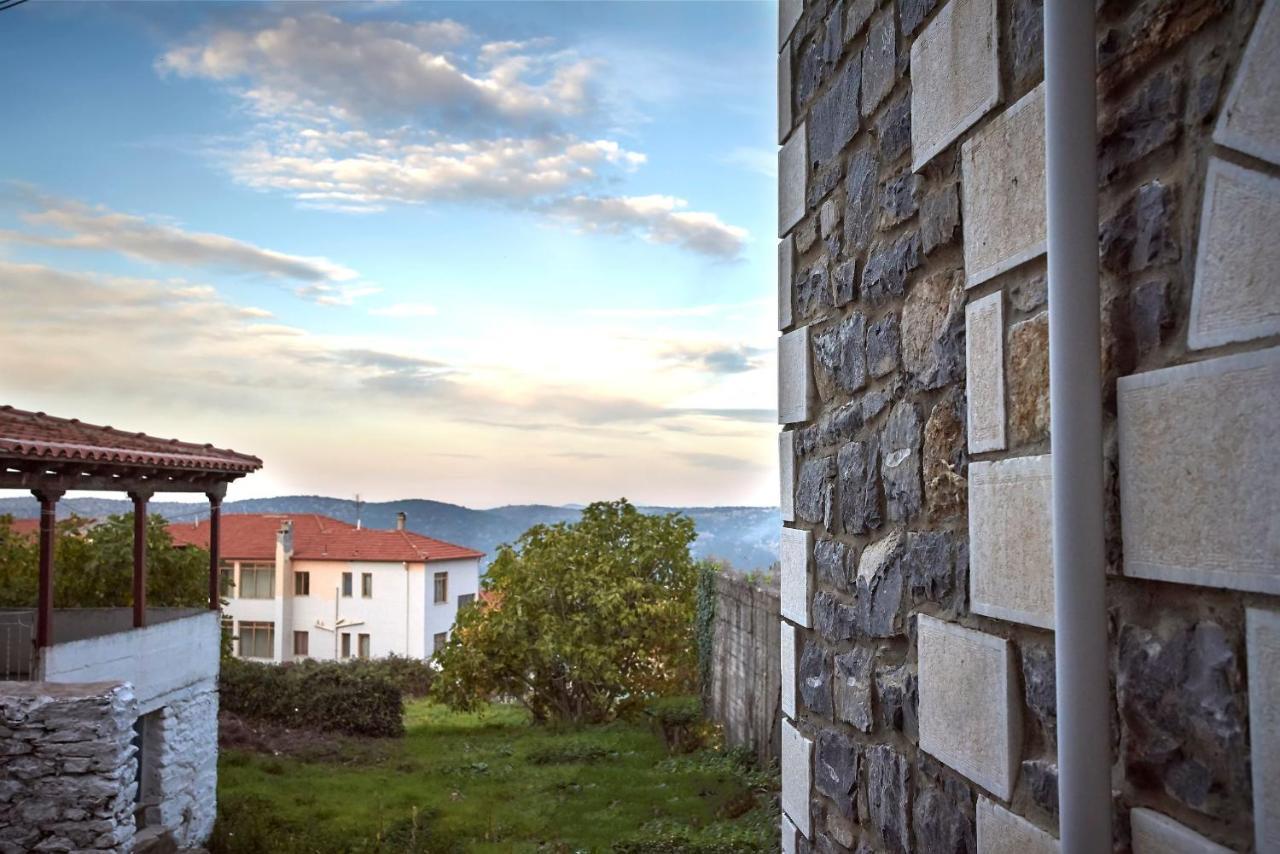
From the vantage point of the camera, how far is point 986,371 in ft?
4.57

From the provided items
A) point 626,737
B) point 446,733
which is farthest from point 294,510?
point 626,737

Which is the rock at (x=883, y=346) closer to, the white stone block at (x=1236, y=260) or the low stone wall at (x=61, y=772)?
the white stone block at (x=1236, y=260)

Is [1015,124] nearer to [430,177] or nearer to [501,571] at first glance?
[501,571]

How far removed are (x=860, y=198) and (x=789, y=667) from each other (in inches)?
45.4

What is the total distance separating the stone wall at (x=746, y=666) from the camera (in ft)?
27.7

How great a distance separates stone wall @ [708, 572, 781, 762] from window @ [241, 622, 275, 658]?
22009 mm

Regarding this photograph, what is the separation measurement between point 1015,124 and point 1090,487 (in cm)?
54

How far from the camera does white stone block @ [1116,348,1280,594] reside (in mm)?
884

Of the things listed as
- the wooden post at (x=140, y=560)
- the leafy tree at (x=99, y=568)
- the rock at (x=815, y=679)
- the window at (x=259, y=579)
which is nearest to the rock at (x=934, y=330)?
the rock at (x=815, y=679)

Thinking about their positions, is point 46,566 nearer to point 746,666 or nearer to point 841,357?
point 746,666

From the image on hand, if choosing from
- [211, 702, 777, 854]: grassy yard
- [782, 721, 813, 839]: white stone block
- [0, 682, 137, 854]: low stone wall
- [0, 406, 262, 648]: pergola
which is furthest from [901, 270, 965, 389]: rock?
[0, 406, 262, 648]: pergola

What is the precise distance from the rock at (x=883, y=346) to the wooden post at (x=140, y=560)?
8.44m

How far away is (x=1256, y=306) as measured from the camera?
35.4 inches

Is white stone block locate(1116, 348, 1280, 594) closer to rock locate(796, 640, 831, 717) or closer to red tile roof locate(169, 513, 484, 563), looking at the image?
rock locate(796, 640, 831, 717)
